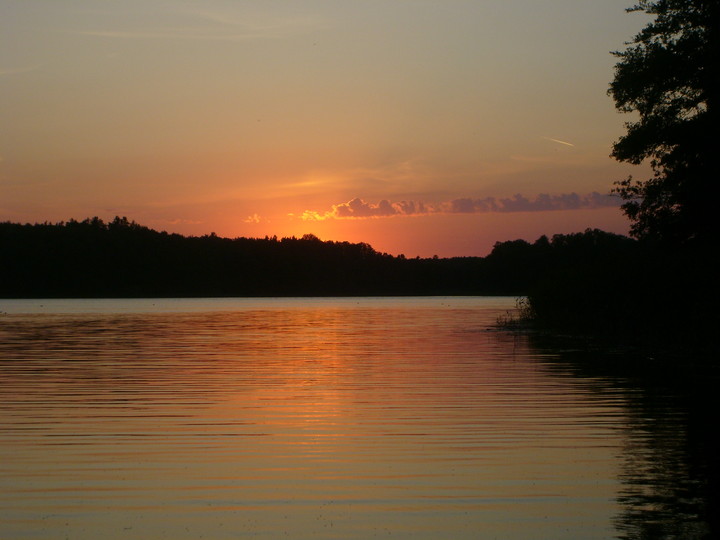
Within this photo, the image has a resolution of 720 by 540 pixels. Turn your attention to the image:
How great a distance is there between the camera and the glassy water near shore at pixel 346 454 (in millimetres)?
9938

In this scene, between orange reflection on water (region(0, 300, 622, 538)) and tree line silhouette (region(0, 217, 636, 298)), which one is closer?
orange reflection on water (region(0, 300, 622, 538))

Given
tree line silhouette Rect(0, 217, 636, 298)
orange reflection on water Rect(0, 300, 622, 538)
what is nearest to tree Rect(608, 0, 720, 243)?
orange reflection on water Rect(0, 300, 622, 538)

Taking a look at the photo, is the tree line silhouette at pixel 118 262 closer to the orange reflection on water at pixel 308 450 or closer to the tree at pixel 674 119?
the tree at pixel 674 119

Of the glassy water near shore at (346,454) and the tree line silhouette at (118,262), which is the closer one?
the glassy water near shore at (346,454)

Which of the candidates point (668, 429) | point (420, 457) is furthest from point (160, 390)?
point (668, 429)

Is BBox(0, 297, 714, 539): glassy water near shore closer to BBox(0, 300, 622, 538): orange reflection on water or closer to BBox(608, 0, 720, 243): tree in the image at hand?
BBox(0, 300, 622, 538): orange reflection on water

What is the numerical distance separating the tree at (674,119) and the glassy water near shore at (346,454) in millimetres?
8394

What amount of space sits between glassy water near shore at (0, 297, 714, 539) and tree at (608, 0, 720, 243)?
27.5ft

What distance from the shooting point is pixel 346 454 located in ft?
45.9

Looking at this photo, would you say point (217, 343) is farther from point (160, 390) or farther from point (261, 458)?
point (261, 458)

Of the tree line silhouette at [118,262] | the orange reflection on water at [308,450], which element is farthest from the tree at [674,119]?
the tree line silhouette at [118,262]

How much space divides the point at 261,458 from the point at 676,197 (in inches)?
928

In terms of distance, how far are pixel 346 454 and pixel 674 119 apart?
2395 centimetres

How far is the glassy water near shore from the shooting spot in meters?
9.94
